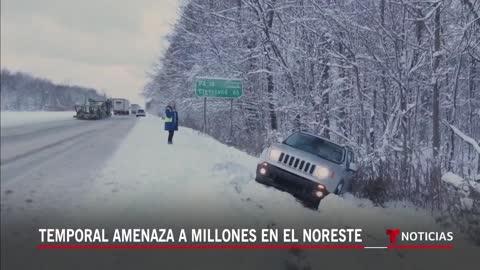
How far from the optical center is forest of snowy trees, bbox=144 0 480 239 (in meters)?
7.47

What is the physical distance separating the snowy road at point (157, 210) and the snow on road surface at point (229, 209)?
0.04 ft

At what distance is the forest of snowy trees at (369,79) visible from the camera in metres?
7.47

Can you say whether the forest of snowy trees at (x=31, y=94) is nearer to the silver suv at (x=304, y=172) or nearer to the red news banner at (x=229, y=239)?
the red news banner at (x=229, y=239)

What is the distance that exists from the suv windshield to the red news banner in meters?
2.89

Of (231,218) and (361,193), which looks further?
(361,193)

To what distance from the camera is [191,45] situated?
1805 centimetres

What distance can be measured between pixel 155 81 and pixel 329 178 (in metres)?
24.9

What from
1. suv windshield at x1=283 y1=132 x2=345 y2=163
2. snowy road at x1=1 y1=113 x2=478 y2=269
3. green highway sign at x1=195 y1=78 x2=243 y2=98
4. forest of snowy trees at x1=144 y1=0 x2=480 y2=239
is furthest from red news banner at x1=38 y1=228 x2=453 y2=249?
green highway sign at x1=195 y1=78 x2=243 y2=98

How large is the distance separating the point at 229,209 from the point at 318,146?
3.43 metres

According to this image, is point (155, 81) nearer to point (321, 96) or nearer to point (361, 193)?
point (321, 96)

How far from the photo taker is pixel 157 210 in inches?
171

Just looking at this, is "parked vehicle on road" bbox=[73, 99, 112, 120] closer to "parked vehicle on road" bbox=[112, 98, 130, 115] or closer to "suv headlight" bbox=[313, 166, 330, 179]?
"suv headlight" bbox=[313, 166, 330, 179]

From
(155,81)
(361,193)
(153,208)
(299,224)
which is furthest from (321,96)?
(155,81)

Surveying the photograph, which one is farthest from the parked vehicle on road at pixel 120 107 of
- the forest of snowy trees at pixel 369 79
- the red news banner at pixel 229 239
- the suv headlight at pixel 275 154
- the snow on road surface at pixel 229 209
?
the red news banner at pixel 229 239
